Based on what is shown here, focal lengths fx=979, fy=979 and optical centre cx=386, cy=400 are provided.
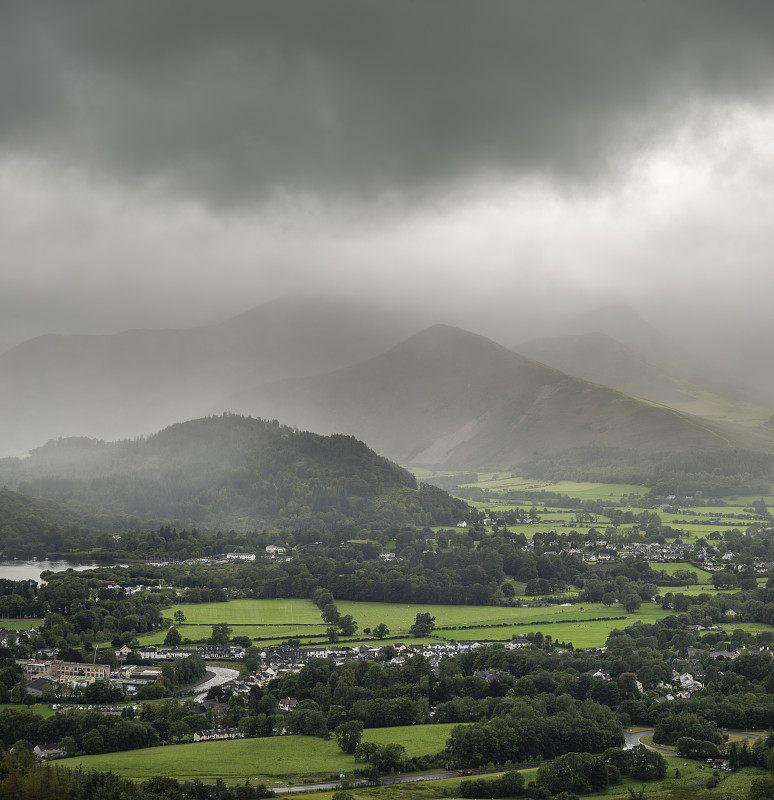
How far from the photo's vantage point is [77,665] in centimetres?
4878

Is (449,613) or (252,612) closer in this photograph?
(252,612)

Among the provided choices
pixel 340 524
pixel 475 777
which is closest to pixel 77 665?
pixel 475 777

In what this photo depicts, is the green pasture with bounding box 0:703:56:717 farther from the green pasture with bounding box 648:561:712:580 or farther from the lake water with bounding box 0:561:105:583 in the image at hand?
the green pasture with bounding box 648:561:712:580

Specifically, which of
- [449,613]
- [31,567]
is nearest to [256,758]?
[449,613]

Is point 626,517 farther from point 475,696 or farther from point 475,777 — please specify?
point 475,777

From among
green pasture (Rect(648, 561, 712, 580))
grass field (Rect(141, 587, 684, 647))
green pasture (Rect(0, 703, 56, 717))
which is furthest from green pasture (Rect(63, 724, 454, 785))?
green pasture (Rect(648, 561, 712, 580))

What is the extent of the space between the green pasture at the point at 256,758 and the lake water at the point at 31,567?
128ft

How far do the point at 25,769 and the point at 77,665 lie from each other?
19.3 m

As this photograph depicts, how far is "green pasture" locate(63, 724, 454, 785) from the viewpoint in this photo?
114 ft

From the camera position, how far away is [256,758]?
1459 inches

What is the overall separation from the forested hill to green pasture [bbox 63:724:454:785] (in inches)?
2757

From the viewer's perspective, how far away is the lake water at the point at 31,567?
7519 cm

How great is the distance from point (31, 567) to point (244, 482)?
4370cm

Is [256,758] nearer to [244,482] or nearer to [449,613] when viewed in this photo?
[449,613]
